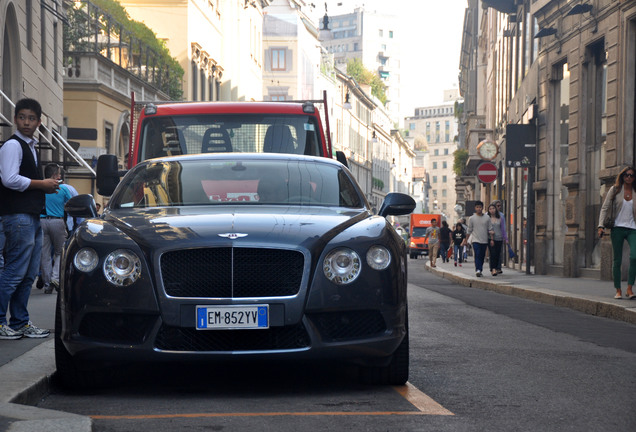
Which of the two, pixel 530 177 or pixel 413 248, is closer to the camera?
pixel 530 177

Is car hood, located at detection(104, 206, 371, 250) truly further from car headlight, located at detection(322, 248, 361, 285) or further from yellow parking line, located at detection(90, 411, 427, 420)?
yellow parking line, located at detection(90, 411, 427, 420)

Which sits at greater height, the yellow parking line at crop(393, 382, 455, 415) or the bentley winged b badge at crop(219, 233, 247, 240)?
the bentley winged b badge at crop(219, 233, 247, 240)

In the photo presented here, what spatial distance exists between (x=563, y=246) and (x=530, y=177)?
7.16 feet

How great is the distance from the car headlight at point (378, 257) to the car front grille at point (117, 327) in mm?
1292

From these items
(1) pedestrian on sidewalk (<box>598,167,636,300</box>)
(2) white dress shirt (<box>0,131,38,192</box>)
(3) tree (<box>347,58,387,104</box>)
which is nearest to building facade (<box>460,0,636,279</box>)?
(1) pedestrian on sidewalk (<box>598,167,636,300</box>)

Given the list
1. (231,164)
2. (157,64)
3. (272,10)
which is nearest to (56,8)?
(157,64)

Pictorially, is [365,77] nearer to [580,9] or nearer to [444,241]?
[444,241]

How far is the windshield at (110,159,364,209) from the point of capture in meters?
7.49

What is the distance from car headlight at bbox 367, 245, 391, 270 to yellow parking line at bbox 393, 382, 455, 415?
75cm

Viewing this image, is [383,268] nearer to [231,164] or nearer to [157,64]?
[231,164]

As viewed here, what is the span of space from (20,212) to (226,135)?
13.2 ft

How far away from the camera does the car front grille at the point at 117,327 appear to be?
6191 millimetres

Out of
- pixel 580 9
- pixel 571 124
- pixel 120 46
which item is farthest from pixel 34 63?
pixel 580 9

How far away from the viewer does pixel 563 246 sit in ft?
82.1
